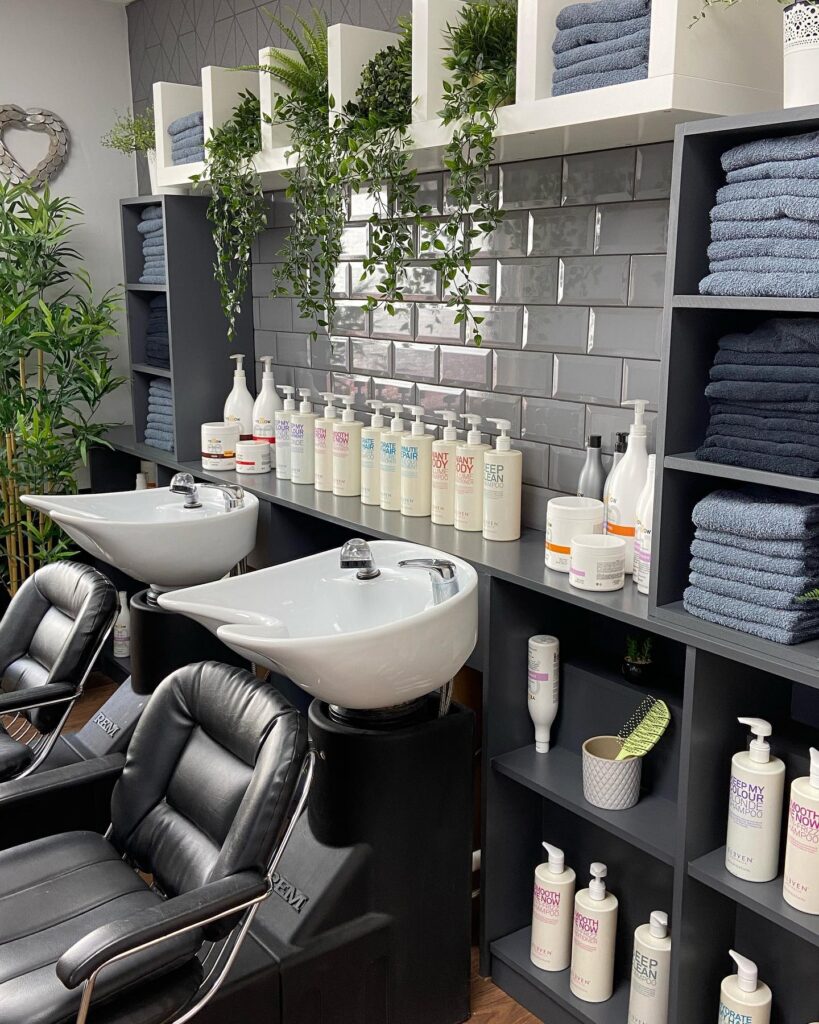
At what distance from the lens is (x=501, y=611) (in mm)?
2332

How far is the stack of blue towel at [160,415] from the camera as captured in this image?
3832 millimetres

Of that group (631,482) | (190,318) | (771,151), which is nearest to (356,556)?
(631,482)

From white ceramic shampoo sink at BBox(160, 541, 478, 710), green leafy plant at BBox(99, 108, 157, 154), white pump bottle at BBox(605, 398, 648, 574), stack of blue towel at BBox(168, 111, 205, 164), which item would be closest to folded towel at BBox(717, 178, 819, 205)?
white pump bottle at BBox(605, 398, 648, 574)

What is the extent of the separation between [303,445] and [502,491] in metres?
0.90

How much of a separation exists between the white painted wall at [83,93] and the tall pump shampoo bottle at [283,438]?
153 cm

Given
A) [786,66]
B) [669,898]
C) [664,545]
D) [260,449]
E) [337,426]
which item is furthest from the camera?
[260,449]

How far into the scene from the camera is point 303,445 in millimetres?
3232

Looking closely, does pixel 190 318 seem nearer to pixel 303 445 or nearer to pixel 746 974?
pixel 303 445

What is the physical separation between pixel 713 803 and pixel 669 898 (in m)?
0.40

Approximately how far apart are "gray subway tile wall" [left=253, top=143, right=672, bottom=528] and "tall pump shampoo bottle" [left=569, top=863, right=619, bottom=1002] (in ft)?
3.01

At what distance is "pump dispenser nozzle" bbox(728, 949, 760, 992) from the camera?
2.00 metres

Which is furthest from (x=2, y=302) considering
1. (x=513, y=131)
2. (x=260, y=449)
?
(x=513, y=131)

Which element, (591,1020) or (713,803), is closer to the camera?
(713,803)

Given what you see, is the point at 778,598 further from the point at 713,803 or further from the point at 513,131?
the point at 513,131
